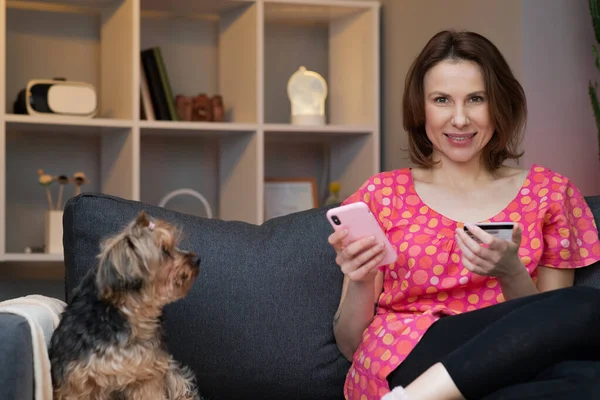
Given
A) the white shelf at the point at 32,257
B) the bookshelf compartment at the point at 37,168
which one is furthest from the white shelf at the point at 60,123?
the white shelf at the point at 32,257

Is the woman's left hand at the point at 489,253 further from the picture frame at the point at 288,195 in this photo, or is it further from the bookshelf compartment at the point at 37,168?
the bookshelf compartment at the point at 37,168

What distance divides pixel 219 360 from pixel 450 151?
28.1 inches

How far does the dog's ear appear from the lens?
1.56 m

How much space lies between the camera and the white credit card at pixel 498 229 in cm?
168

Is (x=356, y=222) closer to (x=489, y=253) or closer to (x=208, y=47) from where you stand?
(x=489, y=253)

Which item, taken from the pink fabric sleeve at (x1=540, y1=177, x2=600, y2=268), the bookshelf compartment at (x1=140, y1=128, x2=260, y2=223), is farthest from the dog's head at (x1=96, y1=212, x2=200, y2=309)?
the bookshelf compartment at (x1=140, y1=128, x2=260, y2=223)

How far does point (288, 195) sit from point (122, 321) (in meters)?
2.21

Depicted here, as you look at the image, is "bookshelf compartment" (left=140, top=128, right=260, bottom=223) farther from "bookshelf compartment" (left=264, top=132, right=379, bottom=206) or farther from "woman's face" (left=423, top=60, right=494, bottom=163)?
"woman's face" (left=423, top=60, right=494, bottom=163)

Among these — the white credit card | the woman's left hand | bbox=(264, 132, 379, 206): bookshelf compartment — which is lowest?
the woman's left hand

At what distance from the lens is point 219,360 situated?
1923 mm

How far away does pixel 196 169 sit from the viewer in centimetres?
391

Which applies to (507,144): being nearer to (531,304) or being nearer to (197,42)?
(531,304)

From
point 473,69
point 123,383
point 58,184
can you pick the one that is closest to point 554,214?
point 473,69

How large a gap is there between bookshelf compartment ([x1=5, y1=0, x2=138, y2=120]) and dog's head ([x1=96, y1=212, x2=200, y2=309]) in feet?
6.40
